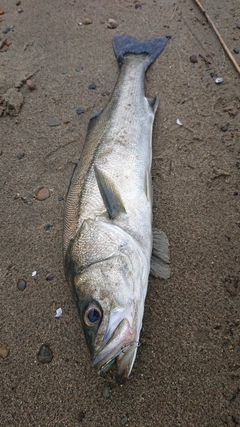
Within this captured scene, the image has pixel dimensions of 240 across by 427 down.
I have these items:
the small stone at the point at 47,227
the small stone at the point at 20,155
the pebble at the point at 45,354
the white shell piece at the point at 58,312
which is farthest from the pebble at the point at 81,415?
the small stone at the point at 20,155

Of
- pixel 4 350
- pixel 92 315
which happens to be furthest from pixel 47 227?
pixel 92 315

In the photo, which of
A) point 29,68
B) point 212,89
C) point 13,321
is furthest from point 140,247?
point 29,68

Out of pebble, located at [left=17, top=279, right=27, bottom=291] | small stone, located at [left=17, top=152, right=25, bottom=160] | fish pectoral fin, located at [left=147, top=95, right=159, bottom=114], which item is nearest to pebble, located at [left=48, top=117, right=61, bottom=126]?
small stone, located at [left=17, top=152, right=25, bottom=160]

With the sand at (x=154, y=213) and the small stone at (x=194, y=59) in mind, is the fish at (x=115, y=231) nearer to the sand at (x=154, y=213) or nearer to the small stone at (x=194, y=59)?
the sand at (x=154, y=213)

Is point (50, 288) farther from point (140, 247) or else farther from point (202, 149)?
point (202, 149)

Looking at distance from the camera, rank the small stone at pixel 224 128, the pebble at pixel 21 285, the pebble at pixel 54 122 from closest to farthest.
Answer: the pebble at pixel 21 285, the small stone at pixel 224 128, the pebble at pixel 54 122

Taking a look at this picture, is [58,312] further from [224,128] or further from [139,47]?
[139,47]
